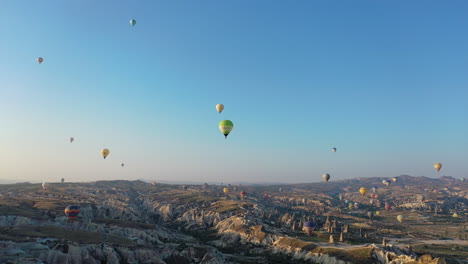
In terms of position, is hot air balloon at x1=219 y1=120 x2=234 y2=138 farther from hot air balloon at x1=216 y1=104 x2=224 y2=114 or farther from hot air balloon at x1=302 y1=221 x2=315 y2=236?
hot air balloon at x1=302 y1=221 x2=315 y2=236

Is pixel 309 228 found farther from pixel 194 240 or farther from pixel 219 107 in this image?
pixel 219 107

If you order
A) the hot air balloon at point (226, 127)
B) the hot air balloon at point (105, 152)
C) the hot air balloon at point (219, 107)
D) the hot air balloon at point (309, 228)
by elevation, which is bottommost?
the hot air balloon at point (309, 228)

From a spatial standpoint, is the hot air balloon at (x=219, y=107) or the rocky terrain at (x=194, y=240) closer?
the rocky terrain at (x=194, y=240)

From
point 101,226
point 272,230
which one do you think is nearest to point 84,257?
point 101,226

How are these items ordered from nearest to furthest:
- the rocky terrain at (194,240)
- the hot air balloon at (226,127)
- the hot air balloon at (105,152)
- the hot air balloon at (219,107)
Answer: the rocky terrain at (194,240)
the hot air balloon at (226,127)
the hot air balloon at (219,107)
the hot air balloon at (105,152)

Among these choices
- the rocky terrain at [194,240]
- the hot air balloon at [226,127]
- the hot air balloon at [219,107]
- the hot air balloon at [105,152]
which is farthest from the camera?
the hot air balloon at [105,152]

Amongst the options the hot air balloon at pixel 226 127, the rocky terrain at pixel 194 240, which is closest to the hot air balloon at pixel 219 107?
the hot air balloon at pixel 226 127

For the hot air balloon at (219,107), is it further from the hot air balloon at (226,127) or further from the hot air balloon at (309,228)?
the hot air balloon at (309,228)

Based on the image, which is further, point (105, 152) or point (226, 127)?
point (105, 152)

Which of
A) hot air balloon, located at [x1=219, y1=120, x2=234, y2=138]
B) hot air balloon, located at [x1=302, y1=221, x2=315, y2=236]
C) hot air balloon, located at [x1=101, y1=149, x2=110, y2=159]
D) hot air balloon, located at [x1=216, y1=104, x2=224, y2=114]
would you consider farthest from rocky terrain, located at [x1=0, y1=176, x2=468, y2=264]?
hot air balloon, located at [x1=216, y1=104, x2=224, y2=114]

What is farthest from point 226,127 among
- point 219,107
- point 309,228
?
point 309,228

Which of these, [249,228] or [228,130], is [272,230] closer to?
[249,228]
